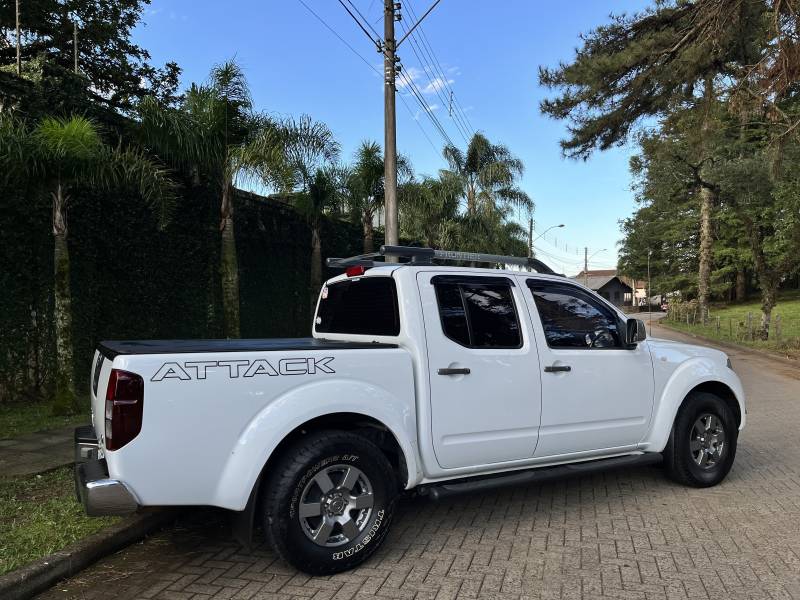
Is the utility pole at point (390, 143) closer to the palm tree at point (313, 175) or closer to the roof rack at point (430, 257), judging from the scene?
the palm tree at point (313, 175)

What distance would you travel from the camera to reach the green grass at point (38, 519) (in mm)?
3674

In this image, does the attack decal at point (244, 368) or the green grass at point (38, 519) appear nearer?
the attack decal at point (244, 368)

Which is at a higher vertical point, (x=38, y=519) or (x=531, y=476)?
(x=531, y=476)

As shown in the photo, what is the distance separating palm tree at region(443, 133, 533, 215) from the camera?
89.3 ft

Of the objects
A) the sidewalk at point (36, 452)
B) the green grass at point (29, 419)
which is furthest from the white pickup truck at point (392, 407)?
the green grass at point (29, 419)

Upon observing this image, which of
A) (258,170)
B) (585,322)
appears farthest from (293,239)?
(585,322)

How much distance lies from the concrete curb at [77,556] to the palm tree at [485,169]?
77.4 ft

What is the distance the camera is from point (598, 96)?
14156mm

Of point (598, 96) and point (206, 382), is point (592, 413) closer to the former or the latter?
point (206, 382)

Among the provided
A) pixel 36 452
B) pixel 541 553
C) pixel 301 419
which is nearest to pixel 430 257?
pixel 301 419

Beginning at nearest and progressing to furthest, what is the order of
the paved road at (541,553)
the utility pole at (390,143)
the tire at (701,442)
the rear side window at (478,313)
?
1. the paved road at (541,553)
2. the rear side window at (478,313)
3. the tire at (701,442)
4. the utility pole at (390,143)

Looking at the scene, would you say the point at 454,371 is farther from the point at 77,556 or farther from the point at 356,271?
the point at 77,556

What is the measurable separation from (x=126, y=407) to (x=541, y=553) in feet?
8.74

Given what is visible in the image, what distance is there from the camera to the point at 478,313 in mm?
4320
